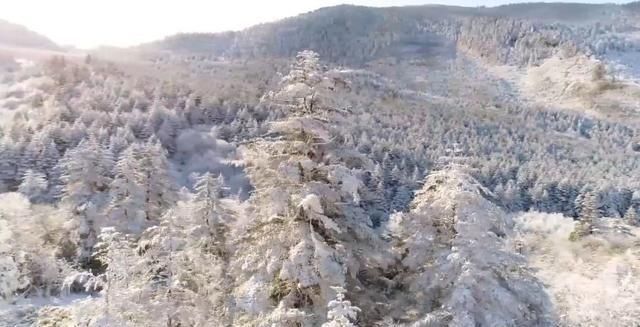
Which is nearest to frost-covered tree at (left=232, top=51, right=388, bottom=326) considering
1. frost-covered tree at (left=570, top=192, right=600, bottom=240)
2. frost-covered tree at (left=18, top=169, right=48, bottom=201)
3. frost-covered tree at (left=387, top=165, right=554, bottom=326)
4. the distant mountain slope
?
frost-covered tree at (left=387, top=165, right=554, bottom=326)

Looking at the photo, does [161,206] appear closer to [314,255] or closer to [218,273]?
[218,273]

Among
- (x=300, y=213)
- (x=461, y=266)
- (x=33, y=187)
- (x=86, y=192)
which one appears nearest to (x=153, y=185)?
(x=86, y=192)

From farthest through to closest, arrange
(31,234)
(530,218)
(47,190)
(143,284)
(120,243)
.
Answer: (47,190)
(530,218)
(31,234)
(143,284)
(120,243)

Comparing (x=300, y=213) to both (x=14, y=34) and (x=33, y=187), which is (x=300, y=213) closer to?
(x=33, y=187)

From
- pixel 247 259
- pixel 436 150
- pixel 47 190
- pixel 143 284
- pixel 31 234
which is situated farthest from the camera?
pixel 436 150

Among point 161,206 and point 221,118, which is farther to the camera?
point 221,118

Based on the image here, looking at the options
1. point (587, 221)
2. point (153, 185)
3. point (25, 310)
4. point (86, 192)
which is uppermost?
point (153, 185)

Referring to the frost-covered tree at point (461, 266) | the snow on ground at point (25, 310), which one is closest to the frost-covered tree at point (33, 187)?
the snow on ground at point (25, 310)

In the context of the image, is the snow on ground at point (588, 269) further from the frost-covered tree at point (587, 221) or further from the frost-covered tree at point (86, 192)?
the frost-covered tree at point (86, 192)

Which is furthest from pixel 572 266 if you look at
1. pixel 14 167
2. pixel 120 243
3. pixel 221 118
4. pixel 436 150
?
pixel 221 118
